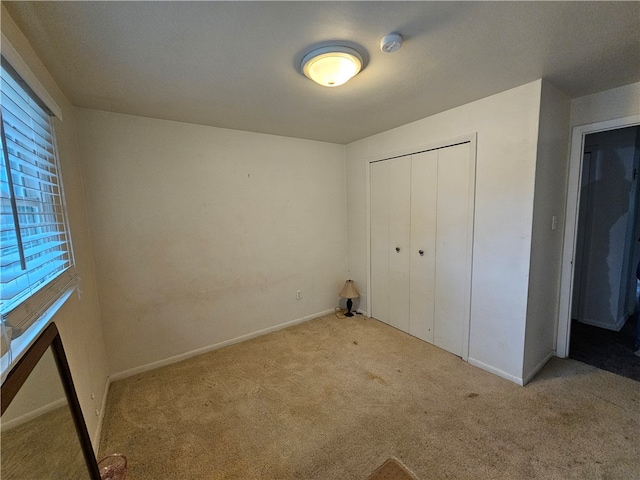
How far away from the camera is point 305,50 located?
4.80 feet

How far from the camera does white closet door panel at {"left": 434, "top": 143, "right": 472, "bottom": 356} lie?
2.42 m

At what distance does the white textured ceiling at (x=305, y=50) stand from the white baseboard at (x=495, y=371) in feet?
7.46

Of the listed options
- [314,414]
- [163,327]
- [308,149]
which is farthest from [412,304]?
[163,327]

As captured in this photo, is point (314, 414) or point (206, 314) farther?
point (206, 314)

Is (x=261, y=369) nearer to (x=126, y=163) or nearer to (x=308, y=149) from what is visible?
(x=126, y=163)

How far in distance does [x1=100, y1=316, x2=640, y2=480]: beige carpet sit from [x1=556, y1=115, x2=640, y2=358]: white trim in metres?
0.28

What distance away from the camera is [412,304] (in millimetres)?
2994

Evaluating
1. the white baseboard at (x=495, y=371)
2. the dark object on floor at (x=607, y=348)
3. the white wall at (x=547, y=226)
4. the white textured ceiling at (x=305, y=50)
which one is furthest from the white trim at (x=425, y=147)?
the dark object on floor at (x=607, y=348)

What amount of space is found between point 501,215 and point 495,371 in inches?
52.5

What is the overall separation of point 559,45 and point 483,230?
1.29 meters

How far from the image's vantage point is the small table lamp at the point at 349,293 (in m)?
3.55

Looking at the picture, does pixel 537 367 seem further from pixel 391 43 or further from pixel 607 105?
pixel 391 43

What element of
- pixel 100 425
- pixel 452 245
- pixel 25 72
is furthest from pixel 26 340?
pixel 452 245

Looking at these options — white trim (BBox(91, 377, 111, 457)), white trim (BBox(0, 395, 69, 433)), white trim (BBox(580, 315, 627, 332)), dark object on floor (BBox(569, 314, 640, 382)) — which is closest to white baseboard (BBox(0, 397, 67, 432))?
white trim (BBox(0, 395, 69, 433))
